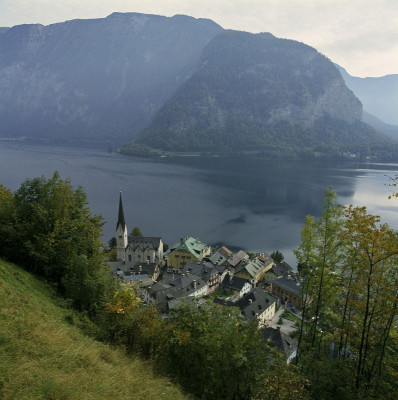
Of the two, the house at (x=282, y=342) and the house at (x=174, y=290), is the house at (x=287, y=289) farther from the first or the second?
the house at (x=282, y=342)

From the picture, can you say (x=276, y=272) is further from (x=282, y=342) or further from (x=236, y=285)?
(x=282, y=342)

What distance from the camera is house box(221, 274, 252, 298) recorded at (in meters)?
45.2

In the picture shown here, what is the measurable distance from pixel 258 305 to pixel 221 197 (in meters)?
71.4

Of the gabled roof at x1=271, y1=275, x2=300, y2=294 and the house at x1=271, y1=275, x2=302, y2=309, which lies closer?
the house at x1=271, y1=275, x2=302, y2=309

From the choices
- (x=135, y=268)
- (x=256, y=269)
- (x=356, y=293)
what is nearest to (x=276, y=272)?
(x=256, y=269)

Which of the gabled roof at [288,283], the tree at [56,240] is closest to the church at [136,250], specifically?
the gabled roof at [288,283]

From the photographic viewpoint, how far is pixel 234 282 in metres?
46.2

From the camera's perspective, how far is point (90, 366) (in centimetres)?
841

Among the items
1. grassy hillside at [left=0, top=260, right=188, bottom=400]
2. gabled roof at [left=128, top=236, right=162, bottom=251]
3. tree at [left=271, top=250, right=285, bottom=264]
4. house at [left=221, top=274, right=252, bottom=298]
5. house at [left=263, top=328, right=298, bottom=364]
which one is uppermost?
grassy hillside at [left=0, top=260, right=188, bottom=400]

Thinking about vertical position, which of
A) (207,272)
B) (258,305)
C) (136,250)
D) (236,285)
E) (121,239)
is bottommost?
A: (236,285)

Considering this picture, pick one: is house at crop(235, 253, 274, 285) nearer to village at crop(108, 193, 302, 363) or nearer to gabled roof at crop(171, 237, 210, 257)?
village at crop(108, 193, 302, 363)

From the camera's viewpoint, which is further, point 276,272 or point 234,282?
point 276,272

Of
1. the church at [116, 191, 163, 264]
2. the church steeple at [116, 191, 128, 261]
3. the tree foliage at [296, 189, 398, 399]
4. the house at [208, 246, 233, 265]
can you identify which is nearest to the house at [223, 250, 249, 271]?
the house at [208, 246, 233, 265]

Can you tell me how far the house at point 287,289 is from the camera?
42.1 meters
